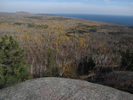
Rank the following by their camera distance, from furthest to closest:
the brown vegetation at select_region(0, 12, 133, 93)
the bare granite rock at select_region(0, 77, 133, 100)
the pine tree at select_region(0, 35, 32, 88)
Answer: the brown vegetation at select_region(0, 12, 133, 93), the pine tree at select_region(0, 35, 32, 88), the bare granite rock at select_region(0, 77, 133, 100)

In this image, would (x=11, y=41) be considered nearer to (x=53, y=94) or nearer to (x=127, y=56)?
(x=53, y=94)

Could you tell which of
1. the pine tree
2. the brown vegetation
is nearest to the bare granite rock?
the brown vegetation

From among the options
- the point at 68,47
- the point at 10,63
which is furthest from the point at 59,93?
the point at 68,47

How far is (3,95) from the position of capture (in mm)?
3977

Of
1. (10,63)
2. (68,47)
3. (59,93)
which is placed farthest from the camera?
(68,47)

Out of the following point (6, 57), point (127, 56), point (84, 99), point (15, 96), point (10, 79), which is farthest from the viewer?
point (127, 56)

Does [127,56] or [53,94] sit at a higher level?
[53,94]

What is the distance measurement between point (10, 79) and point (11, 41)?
13.6ft

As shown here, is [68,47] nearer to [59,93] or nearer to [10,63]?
[10,63]

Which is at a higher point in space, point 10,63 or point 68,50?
point 10,63

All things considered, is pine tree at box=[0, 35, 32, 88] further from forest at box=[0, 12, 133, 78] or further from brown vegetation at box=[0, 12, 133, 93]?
brown vegetation at box=[0, 12, 133, 93]

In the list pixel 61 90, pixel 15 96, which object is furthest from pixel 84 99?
pixel 15 96

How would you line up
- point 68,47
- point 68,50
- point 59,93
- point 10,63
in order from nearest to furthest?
point 59,93
point 10,63
point 68,50
point 68,47

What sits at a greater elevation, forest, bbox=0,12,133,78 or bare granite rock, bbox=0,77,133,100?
bare granite rock, bbox=0,77,133,100
